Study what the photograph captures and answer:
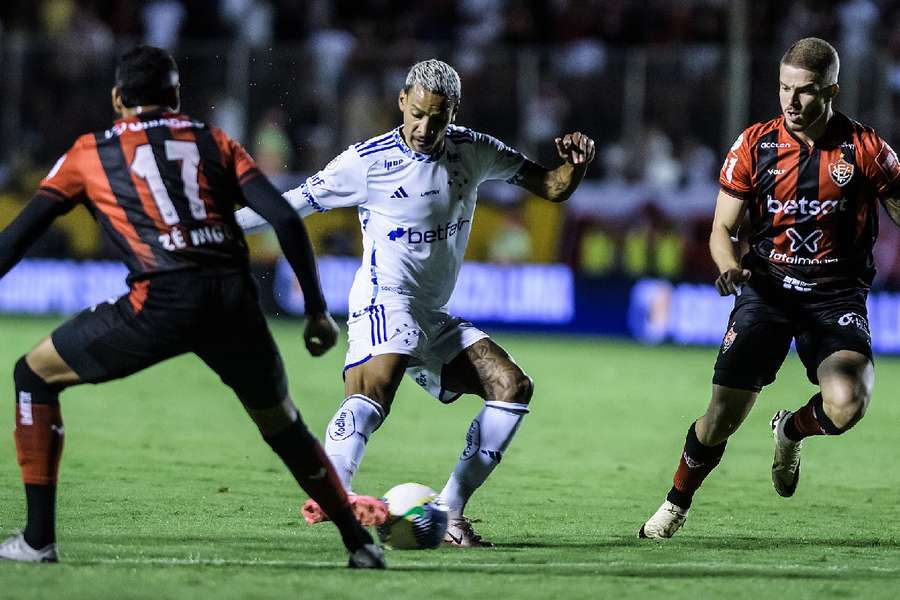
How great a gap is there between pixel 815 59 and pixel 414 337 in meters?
2.34

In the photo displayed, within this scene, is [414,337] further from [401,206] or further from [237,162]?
[237,162]

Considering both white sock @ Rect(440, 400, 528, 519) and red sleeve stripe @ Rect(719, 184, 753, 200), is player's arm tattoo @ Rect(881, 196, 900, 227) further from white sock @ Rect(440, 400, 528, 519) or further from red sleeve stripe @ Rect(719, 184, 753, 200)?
white sock @ Rect(440, 400, 528, 519)

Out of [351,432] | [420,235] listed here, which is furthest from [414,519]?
[420,235]

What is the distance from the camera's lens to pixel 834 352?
7633 mm

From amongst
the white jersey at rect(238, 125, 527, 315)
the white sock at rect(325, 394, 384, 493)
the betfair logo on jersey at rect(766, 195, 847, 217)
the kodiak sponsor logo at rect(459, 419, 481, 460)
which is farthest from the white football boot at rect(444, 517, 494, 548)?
the betfair logo on jersey at rect(766, 195, 847, 217)

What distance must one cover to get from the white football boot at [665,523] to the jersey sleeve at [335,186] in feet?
7.06

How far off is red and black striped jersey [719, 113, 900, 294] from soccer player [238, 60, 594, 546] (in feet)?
2.88

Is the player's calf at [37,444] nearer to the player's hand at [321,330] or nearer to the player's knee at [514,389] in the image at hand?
the player's hand at [321,330]

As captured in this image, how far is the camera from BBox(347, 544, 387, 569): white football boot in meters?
6.40

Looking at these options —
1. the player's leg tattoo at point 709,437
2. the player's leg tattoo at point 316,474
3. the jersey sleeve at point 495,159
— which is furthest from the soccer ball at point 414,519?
the jersey sleeve at point 495,159

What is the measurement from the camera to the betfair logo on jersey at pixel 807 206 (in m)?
7.70

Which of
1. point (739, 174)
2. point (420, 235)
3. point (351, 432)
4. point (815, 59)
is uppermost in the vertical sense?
point (815, 59)

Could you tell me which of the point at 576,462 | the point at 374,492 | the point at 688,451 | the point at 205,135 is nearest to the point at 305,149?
the point at 576,462

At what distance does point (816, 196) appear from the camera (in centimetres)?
771
